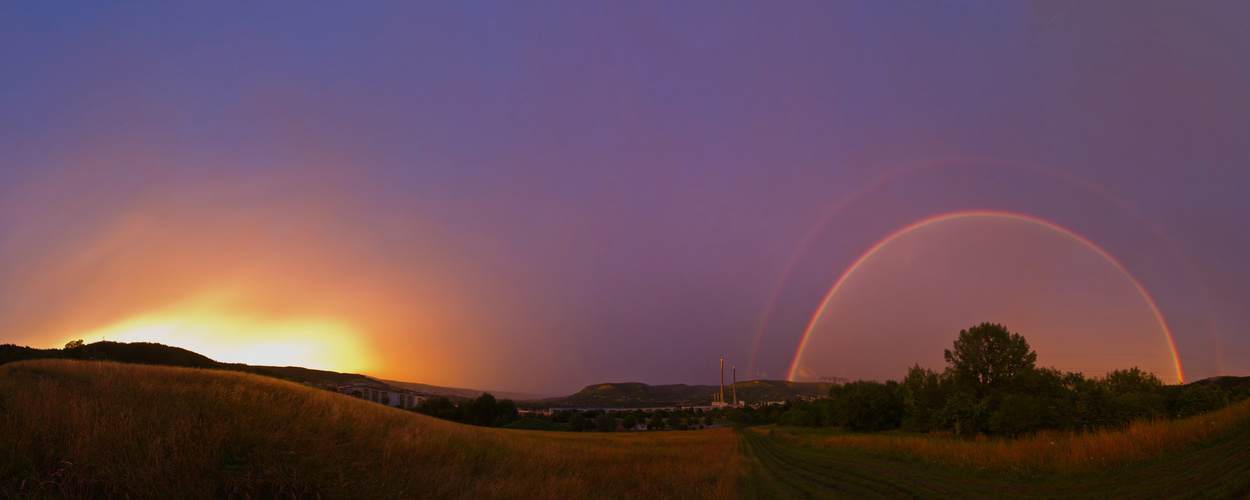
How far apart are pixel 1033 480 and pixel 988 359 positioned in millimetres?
33979

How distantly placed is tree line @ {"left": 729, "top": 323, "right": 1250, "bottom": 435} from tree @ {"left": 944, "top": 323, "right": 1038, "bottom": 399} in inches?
2.7

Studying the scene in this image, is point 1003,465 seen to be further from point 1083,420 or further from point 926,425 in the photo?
point 926,425

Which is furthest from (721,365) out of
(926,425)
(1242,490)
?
(1242,490)

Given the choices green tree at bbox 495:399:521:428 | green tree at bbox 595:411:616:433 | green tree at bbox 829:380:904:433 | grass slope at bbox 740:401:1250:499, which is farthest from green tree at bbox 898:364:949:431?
green tree at bbox 495:399:521:428

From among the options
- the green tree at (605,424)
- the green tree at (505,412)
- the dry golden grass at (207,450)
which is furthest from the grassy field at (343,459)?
the green tree at (605,424)

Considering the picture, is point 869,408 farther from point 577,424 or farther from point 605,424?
point 577,424

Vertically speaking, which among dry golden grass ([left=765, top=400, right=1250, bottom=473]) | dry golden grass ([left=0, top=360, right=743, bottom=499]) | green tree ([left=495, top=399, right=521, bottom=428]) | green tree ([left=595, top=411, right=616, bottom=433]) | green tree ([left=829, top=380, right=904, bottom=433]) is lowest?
green tree ([left=595, top=411, right=616, bottom=433])

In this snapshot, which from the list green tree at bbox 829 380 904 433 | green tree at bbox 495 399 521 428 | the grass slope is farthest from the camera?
green tree at bbox 495 399 521 428

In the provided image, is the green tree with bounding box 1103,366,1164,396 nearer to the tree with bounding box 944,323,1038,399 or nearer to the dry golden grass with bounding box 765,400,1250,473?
the tree with bounding box 944,323,1038,399

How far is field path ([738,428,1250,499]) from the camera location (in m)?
11.6

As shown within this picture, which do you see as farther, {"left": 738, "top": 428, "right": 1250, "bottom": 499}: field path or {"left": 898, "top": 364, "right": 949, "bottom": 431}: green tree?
{"left": 898, "top": 364, "right": 949, "bottom": 431}: green tree

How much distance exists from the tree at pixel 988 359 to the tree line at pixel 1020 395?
7 cm

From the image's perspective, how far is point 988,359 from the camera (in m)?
44.5

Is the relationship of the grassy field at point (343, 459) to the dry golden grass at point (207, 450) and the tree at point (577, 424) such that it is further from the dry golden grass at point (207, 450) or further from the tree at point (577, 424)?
the tree at point (577, 424)
